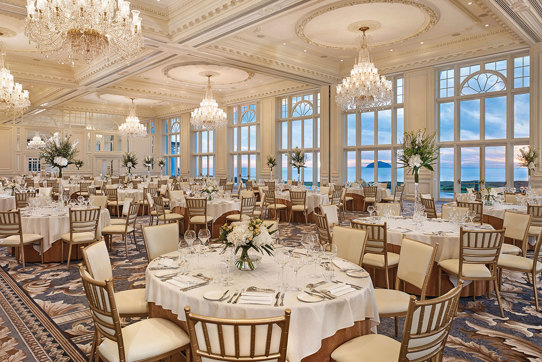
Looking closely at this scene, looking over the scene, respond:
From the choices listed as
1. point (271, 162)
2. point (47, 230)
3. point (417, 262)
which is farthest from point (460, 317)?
point (271, 162)

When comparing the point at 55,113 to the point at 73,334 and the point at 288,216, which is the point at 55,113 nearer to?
the point at 288,216

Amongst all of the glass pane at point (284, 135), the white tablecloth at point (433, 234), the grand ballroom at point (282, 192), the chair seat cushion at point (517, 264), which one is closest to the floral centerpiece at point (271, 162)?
the grand ballroom at point (282, 192)

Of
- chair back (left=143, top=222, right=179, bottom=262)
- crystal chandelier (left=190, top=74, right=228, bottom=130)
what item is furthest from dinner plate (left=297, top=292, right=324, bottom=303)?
crystal chandelier (left=190, top=74, right=228, bottom=130)

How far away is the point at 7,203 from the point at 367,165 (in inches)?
481

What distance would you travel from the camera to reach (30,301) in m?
4.26

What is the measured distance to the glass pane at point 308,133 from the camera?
1675cm

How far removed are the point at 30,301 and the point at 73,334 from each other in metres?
1.24

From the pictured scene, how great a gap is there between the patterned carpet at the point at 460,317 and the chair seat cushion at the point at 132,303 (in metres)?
0.59

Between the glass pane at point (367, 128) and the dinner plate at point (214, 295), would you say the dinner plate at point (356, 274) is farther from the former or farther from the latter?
the glass pane at point (367, 128)

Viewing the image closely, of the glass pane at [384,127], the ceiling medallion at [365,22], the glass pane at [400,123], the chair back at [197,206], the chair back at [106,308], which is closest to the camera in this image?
the chair back at [106,308]

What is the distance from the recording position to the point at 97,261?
296 centimetres

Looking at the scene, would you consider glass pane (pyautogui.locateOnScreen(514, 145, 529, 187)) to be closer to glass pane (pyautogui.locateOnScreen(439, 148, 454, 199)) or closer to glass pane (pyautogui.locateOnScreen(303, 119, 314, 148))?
glass pane (pyautogui.locateOnScreen(439, 148, 454, 199))

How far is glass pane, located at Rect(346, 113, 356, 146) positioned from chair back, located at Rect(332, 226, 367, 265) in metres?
12.0

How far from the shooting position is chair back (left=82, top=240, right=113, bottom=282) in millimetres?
2818
